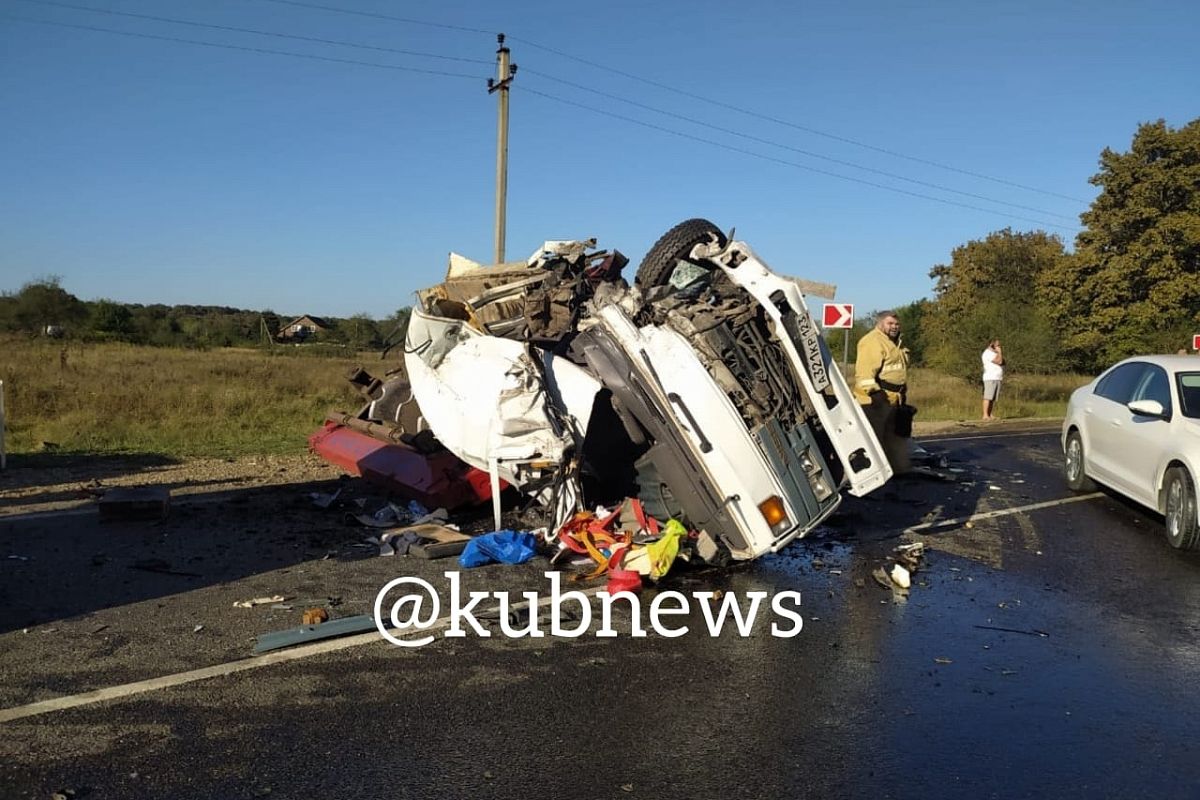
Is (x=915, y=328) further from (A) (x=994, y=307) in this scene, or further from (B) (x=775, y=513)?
(B) (x=775, y=513)

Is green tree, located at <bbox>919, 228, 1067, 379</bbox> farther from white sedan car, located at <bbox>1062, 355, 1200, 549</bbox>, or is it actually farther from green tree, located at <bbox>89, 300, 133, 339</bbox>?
green tree, located at <bbox>89, 300, 133, 339</bbox>

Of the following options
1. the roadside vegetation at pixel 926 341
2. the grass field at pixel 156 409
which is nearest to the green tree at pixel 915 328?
the roadside vegetation at pixel 926 341

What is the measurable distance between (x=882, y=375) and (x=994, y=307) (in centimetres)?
2295

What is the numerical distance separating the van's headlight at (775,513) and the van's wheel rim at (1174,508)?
3554 millimetres

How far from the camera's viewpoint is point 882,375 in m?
9.17

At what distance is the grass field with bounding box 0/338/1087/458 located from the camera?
1226cm

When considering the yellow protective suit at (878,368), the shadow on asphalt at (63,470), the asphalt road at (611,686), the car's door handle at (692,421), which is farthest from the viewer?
the yellow protective suit at (878,368)

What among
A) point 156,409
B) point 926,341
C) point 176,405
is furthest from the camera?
point 926,341

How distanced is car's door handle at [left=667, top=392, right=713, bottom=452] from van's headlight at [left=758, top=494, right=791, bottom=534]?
511 millimetres

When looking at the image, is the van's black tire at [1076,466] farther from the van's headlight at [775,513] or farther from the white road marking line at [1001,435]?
the van's headlight at [775,513]

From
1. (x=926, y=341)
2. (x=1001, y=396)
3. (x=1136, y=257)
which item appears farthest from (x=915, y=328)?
(x=1001, y=396)

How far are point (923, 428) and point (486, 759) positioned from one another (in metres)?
14.5

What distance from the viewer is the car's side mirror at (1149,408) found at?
7.54 metres

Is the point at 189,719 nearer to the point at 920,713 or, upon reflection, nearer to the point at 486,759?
the point at 486,759
